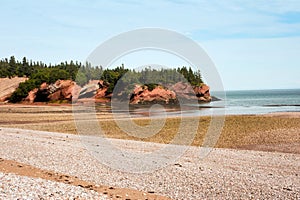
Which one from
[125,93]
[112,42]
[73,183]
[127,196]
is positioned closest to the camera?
[127,196]

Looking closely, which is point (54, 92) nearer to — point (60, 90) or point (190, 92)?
point (60, 90)

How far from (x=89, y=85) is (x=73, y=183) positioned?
12729 cm

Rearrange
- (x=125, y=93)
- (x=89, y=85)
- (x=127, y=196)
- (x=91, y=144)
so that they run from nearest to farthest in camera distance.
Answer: (x=127, y=196)
(x=91, y=144)
(x=125, y=93)
(x=89, y=85)

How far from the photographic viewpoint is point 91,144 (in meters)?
33.3

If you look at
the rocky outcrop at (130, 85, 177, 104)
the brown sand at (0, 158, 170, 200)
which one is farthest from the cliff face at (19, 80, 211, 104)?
the brown sand at (0, 158, 170, 200)

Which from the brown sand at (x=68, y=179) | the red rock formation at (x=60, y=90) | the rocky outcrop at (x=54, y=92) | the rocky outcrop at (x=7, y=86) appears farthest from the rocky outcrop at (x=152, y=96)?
the brown sand at (x=68, y=179)

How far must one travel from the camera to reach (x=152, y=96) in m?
127

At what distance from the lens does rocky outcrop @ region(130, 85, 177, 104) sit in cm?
12579

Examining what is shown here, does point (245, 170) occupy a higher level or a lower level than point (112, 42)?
lower

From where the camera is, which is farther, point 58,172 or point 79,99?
point 79,99

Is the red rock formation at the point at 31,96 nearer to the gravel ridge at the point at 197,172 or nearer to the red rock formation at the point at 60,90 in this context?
the red rock formation at the point at 60,90

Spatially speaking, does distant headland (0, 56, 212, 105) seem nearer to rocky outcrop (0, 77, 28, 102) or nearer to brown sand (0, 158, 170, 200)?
rocky outcrop (0, 77, 28, 102)

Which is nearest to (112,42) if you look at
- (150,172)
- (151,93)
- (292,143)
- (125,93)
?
(150,172)

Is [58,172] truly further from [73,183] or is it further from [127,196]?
[127,196]
